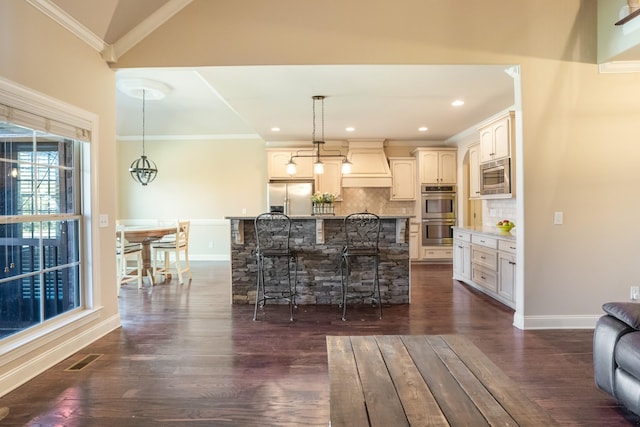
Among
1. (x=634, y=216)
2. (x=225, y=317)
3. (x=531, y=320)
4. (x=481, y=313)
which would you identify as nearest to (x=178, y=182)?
(x=225, y=317)

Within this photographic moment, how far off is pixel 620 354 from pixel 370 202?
576 cm

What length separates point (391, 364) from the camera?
1651mm

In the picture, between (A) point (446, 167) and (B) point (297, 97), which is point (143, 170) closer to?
(B) point (297, 97)

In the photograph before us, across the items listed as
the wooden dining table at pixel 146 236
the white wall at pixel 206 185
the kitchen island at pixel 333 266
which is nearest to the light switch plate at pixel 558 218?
the kitchen island at pixel 333 266

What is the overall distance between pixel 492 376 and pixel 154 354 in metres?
2.55

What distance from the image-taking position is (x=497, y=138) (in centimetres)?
473

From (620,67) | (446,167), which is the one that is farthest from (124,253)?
(620,67)

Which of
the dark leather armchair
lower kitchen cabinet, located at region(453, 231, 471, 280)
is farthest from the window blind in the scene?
lower kitchen cabinet, located at region(453, 231, 471, 280)

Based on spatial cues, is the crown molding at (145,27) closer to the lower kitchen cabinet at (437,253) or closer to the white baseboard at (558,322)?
Result: the white baseboard at (558,322)

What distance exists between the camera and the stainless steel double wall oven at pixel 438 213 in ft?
23.3

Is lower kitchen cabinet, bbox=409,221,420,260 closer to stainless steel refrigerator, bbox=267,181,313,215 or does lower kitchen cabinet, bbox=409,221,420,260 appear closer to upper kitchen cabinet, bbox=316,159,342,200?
upper kitchen cabinet, bbox=316,159,342,200

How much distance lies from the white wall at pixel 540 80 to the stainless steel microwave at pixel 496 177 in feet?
4.06

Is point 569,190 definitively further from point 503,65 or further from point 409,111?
point 409,111

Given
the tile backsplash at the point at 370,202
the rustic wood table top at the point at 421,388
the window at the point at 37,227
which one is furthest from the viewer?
the tile backsplash at the point at 370,202
